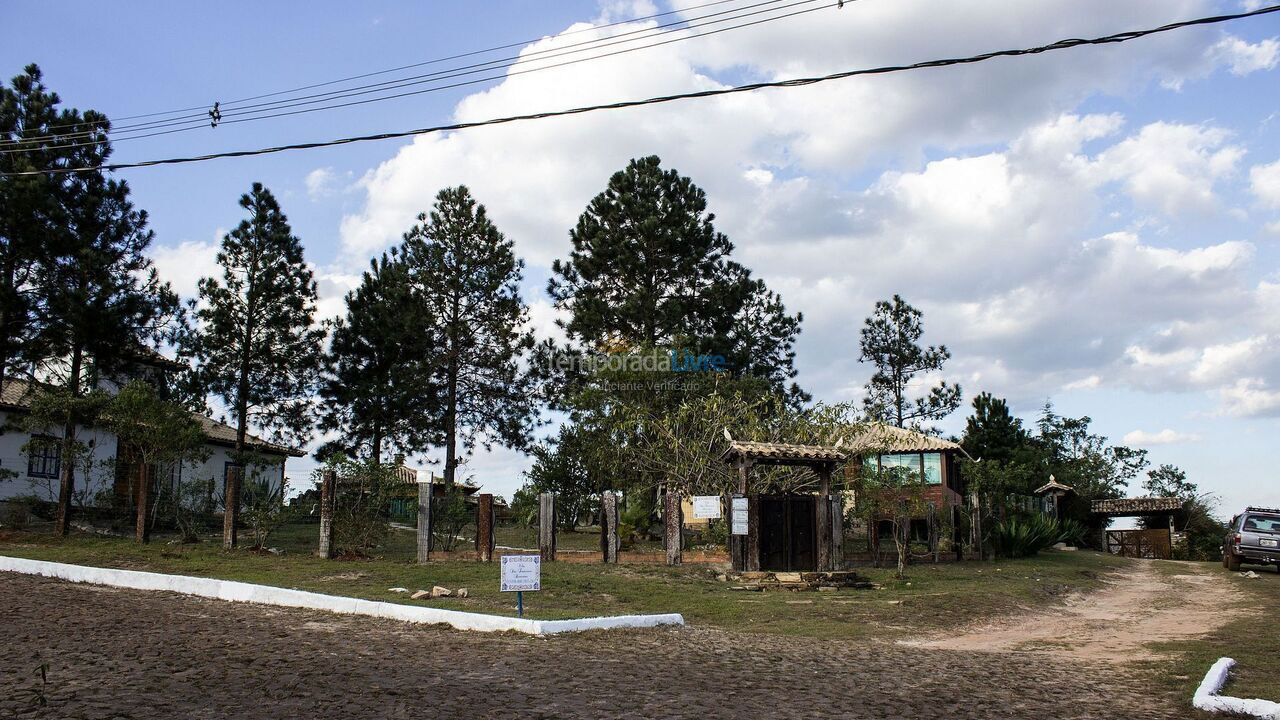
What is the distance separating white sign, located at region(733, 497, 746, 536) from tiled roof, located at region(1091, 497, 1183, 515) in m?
27.8

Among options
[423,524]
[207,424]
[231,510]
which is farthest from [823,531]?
[207,424]

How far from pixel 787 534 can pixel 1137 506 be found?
27.0m

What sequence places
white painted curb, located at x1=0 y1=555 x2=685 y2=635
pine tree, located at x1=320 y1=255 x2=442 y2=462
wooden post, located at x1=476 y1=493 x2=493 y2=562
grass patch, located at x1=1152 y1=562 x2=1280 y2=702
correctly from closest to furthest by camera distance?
grass patch, located at x1=1152 y1=562 x2=1280 y2=702
white painted curb, located at x1=0 y1=555 x2=685 y2=635
wooden post, located at x1=476 y1=493 x2=493 y2=562
pine tree, located at x1=320 y1=255 x2=442 y2=462

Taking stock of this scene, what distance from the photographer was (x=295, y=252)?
36500 millimetres

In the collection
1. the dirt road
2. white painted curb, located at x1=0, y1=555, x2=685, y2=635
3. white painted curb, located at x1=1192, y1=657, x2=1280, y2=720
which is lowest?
the dirt road

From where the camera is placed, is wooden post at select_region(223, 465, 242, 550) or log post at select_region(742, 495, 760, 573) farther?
wooden post at select_region(223, 465, 242, 550)

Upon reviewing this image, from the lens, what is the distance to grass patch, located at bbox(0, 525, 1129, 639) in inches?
539

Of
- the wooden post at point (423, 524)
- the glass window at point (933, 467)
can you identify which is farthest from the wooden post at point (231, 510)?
the glass window at point (933, 467)

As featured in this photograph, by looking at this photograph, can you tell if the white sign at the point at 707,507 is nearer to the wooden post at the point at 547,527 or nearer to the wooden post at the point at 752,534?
the wooden post at the point at 752,534

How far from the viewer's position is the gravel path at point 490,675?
6.91 m

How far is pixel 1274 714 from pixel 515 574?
7972 mm

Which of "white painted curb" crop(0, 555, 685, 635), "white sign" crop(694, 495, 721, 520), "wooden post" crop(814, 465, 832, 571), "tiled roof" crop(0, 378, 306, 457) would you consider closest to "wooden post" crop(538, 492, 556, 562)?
"white sign" crop(694, 495, 721, 520)

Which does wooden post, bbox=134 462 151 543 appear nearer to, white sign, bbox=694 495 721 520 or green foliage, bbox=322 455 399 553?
green foliage, bbox=322 455 399 553

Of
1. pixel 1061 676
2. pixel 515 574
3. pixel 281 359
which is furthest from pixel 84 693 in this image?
pixel 281 359
